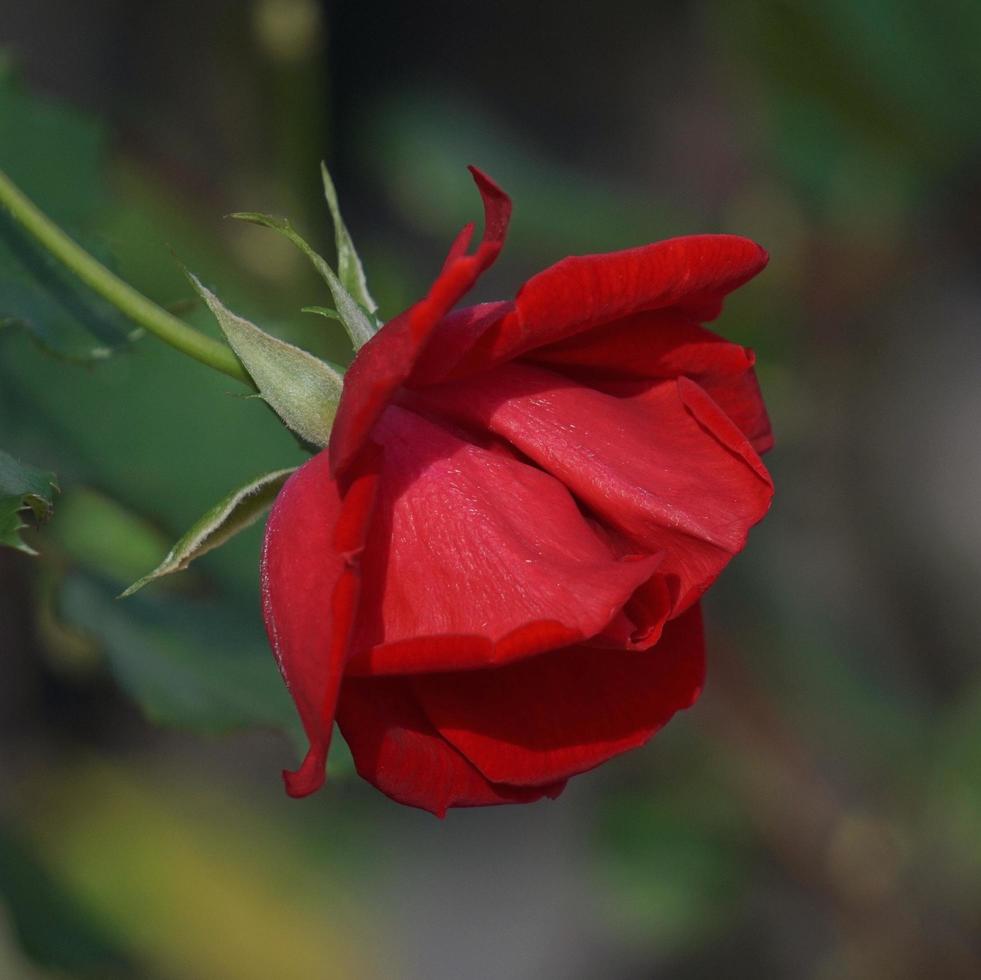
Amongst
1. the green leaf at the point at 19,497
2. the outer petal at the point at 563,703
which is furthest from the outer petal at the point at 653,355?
the green leaf at the point at 19,497

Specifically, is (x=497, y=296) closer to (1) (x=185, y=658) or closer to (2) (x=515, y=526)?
(1) (x=185, y=658)

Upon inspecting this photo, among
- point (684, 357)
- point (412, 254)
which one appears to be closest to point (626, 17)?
point (412, 254)

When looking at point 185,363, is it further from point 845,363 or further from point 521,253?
point 845,363

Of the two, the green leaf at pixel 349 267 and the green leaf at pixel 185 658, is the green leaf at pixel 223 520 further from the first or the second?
the green leaf at pixel 185 658

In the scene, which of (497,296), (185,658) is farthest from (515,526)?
(497,296)

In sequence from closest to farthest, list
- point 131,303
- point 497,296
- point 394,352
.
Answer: point 394,352
point 131,303
point 497,296

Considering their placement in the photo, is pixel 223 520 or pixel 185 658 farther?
pixel 185 658

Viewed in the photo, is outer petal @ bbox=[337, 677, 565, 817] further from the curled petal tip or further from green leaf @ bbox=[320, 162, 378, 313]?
green leaf @ bbox=[320, 162, 378, 313]
